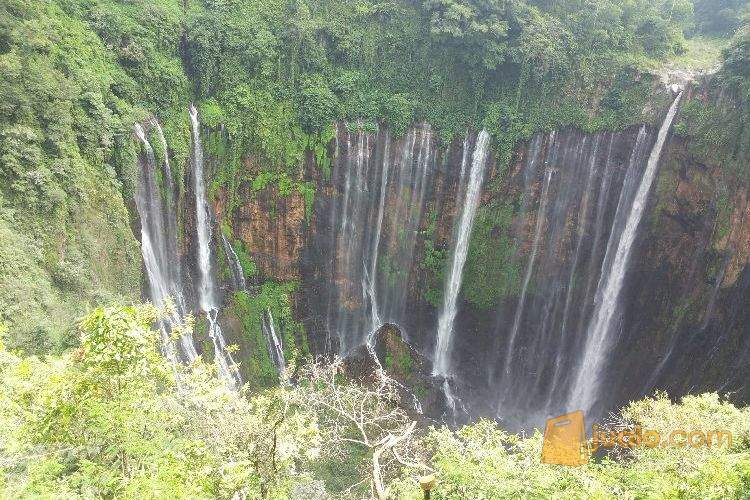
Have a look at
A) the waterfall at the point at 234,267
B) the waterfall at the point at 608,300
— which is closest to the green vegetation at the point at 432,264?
the waterfall at the point at 608,300

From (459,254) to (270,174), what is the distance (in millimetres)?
7547

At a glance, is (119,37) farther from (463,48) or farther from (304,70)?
(463,48)

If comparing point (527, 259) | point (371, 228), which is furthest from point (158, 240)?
point (527, 259)

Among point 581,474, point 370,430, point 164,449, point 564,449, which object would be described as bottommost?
point 370,430

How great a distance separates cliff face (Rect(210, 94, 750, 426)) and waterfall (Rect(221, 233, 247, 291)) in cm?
64

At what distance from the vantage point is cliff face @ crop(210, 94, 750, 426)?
52.6ft

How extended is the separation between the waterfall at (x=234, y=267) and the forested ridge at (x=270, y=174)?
0.91ft

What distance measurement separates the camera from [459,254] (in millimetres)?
18953

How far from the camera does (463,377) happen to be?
2008cm

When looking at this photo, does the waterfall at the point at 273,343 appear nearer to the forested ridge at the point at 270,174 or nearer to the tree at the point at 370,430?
the forested ridge at the point at 270,174

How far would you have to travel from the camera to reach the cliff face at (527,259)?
1603 cm

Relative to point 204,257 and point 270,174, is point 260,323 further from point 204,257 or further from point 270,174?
point 270,174

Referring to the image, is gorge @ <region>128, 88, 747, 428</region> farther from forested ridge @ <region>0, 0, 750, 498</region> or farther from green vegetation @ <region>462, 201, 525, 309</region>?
forested ridge @ <region>0, 0, 750, 498</region>

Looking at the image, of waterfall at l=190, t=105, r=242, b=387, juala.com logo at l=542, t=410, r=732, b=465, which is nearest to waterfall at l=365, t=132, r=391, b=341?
waterfall at l=190, t=105, r=242, b=387
